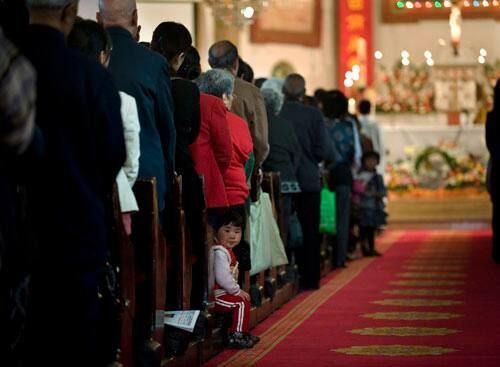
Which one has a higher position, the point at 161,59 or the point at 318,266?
the point at 161,59

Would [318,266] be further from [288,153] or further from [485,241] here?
[485,241]

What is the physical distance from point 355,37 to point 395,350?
18.9m

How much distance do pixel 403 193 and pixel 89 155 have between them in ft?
57.3

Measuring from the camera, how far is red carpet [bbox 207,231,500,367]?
7.22m

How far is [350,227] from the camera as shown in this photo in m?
15.4

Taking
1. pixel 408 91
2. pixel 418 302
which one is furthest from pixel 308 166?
pixel 408 91

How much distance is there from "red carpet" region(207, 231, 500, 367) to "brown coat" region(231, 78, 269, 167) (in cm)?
112

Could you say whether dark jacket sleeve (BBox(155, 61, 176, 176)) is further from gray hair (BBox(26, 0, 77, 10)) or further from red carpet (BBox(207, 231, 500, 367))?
gray hair (BBox(26, 0, 77, 10))

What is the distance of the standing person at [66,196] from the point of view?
453cm

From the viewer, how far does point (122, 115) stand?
221 inches

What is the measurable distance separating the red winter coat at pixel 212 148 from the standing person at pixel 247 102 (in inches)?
44.3

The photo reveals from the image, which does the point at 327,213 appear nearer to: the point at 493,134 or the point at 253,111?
the point at 493,134

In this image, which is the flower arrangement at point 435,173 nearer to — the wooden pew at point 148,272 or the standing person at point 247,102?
the standing person at point 247,102

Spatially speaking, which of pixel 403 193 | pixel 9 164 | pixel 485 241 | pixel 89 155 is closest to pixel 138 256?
pixel 89 155
